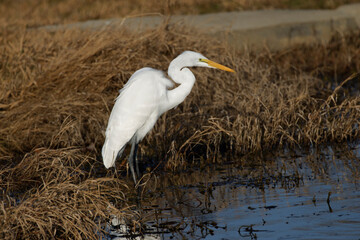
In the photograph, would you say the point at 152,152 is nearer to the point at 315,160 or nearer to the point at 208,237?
the point at 315,160

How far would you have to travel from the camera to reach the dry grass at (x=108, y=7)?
15.2 meters

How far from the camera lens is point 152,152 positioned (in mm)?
7102

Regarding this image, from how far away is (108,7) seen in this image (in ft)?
54.7

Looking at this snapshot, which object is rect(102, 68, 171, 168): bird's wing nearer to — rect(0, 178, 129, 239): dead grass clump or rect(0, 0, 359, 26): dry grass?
rect(0, 178, 129, 239): dead grass clump

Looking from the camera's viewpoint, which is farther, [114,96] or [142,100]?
[114,96]

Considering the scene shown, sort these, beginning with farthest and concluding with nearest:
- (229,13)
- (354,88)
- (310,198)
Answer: (229,13) → (354,88) → (310,198)

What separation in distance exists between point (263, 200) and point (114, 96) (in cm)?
301

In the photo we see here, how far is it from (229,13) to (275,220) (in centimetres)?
1050

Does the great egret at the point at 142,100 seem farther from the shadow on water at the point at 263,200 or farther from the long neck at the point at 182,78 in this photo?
the shadow on water at the point at 263,200

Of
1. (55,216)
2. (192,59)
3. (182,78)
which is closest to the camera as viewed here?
(55,216)

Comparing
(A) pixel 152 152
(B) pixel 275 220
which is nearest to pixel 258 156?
(A) pixel 152 152

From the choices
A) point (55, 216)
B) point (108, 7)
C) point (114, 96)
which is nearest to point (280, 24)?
point (108, 7)

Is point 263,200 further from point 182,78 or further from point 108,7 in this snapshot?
point 108,7

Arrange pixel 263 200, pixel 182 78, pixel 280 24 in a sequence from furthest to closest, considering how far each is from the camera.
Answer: pixel 280 24, pixel 182 78, pixel 263 200
